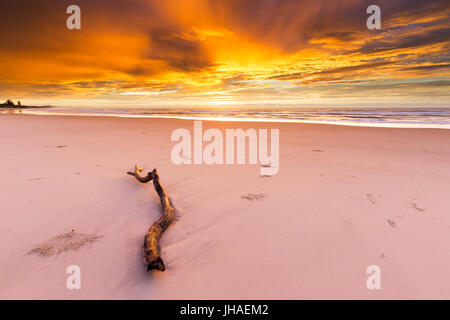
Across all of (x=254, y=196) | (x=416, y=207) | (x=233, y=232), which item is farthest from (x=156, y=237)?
(x=416, y=207)

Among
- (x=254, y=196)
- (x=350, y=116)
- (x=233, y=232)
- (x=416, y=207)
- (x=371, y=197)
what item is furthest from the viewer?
(x=350, y=116)

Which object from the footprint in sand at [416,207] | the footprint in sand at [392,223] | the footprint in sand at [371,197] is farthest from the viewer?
the footprint in sand at [371,197]

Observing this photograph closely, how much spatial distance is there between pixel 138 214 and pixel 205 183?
1.56m

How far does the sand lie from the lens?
6.75 feet

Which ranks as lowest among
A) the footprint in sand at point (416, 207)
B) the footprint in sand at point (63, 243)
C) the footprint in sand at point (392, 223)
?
the footprint in sand at point (63, 243)

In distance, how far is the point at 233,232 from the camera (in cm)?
288

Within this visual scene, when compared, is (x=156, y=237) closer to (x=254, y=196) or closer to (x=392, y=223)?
(x=254, y=196)

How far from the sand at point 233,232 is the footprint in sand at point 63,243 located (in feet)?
0.06

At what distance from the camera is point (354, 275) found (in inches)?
85.5

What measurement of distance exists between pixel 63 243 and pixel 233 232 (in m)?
2.00

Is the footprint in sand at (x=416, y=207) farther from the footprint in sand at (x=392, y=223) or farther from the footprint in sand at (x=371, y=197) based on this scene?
the footprint in sand at (x=392, y=223)

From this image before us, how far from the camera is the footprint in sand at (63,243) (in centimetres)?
241

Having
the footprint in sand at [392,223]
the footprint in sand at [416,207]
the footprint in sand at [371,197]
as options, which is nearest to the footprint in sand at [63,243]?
the footprint in sand at [392,223]
